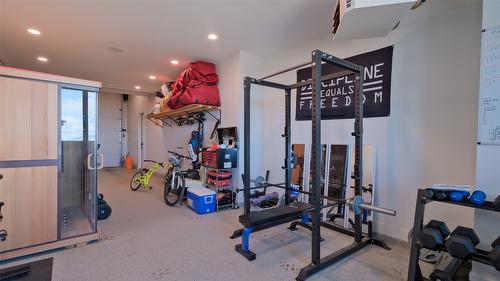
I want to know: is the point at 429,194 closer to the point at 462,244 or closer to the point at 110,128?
the point at 462,244

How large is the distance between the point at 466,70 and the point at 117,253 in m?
3.83

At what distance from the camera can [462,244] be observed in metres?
1.46

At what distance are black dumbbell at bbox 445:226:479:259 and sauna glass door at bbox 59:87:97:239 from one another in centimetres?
327

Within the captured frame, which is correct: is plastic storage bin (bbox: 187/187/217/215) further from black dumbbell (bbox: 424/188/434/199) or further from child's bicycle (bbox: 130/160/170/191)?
black dumbbell (bbox: 424/188/434/199)

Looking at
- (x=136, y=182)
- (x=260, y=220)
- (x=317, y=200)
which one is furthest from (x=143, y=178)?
(x=317, y=200)

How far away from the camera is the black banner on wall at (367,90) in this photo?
2.71 meters

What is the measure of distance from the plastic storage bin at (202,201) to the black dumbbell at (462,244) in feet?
9.54

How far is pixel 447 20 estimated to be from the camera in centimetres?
231

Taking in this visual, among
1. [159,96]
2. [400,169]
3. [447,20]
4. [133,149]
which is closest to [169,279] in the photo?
[400,169]

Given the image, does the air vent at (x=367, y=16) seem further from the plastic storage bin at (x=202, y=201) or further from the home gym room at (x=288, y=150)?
the plastic storage bin at (x=202, y=201)

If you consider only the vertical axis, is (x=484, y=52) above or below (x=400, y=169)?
above

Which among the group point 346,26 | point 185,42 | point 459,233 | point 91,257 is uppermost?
point 185,42

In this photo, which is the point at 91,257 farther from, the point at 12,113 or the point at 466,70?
the point at 466,70

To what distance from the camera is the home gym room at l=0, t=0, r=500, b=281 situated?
1.91 m
